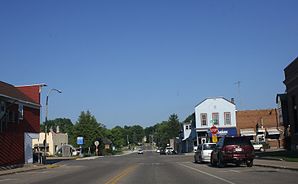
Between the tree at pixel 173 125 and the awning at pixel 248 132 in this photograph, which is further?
the tree at pixel 173 125

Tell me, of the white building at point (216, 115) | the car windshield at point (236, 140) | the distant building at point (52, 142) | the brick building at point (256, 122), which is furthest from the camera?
the distant building at point (52, 142)

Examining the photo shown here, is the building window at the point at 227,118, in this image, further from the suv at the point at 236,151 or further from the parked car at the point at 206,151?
the suv at the point at 236,151

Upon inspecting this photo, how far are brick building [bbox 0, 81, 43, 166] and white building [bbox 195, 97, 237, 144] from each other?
32411mm

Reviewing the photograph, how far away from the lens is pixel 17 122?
43.1m

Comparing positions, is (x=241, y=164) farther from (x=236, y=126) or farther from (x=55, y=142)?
(x=55, y=142)

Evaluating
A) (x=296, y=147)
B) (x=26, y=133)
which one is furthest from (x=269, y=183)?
(x=26, y=133)

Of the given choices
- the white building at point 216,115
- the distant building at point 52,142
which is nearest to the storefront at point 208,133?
the white building at point 216,115

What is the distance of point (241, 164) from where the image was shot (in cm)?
3209

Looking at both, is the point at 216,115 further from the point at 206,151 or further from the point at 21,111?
the point at 206,151

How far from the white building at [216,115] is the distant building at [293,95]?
27.1 metres

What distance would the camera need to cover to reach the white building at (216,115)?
7400cm

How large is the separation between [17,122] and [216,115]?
39.5 metres

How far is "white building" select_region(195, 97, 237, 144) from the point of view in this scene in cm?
7400

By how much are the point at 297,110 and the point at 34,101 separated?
2784 centimetres
